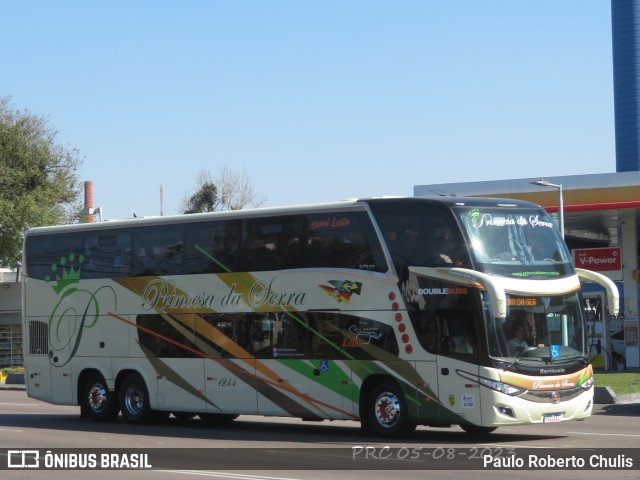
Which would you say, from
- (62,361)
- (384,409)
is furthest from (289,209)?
(62,361)

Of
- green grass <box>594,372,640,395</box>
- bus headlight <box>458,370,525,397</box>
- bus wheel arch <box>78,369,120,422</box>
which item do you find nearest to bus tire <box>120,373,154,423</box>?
bus wheel arch <box>78,369,120,422</box>

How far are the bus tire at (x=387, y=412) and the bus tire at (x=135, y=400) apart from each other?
224 inches

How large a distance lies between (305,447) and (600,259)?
2472 centimetres

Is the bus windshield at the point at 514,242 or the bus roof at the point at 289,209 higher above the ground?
the bus roof at the point at 289,209

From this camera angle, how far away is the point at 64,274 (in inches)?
931

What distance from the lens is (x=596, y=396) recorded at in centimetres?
2609

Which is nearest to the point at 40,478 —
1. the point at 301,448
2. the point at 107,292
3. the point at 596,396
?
the point at 301,448

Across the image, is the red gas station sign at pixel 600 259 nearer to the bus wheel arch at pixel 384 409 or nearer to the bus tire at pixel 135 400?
the bus tire at pixel 135 400

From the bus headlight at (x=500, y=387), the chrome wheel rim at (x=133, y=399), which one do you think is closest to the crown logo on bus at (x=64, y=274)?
the chrome wheel rim at (x=133, y=399)

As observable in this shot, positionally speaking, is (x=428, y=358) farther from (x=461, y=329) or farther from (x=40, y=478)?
(x=40, y=478)

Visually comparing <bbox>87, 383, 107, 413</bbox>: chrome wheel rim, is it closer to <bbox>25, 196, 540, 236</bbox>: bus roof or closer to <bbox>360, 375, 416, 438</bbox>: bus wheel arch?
<bbox>25, 196, 540, 236</bbox>: bus roof

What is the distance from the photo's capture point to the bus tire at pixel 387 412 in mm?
17797

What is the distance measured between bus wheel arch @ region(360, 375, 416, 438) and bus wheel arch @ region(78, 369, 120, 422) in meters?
6.64

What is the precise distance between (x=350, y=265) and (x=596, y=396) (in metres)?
10.2
